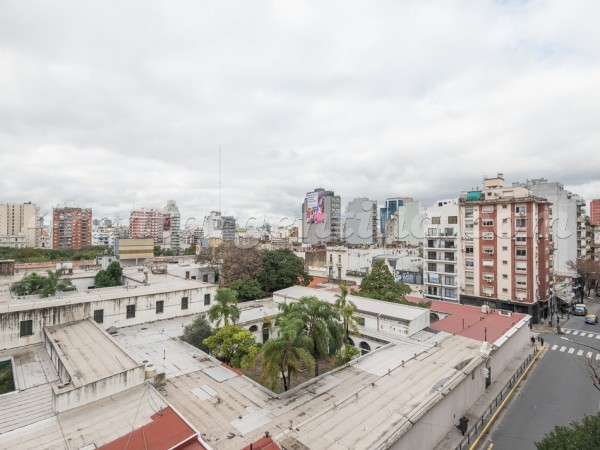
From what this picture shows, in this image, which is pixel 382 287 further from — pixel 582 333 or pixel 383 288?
pixel 582 333

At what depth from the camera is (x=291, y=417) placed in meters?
14.7

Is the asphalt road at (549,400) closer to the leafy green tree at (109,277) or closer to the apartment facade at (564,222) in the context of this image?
the leafy green tree at (109,277)

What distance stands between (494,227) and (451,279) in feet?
34.3

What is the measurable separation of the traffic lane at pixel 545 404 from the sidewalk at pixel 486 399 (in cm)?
114

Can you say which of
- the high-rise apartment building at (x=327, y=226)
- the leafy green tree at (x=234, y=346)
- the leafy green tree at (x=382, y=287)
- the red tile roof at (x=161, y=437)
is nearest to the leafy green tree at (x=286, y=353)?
the leafy green tree at (x=234, y=346)

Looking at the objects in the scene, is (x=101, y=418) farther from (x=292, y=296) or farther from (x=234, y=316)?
(x=292, y=296)

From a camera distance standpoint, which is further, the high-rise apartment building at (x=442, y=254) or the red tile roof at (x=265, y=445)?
the high-rise apartment building at (x=442, y=254)

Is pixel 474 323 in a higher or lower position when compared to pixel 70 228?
lower

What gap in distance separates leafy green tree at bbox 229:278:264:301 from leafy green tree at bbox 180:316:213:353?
17.2 m

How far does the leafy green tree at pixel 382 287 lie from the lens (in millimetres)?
35031

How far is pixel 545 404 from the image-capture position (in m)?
22.1

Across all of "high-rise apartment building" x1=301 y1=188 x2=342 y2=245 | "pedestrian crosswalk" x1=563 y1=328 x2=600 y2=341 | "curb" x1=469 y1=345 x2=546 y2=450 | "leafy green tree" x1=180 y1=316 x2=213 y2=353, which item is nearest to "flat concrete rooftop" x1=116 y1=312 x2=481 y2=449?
"leafy green tree" x1=180 y1=316 x2=213 y2=353

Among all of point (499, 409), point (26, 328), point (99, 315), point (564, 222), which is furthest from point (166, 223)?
point (499, 409)

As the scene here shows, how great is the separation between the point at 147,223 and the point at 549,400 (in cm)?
16673
